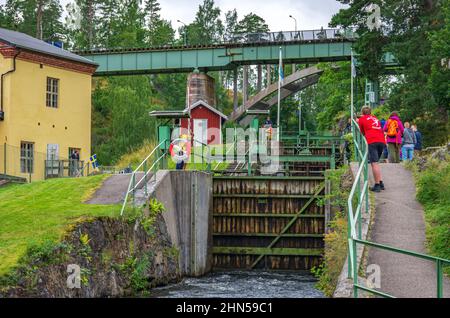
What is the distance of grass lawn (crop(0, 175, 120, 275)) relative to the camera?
16781 mm

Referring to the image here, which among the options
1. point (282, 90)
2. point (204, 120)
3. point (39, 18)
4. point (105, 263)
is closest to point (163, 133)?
point (105, 263)

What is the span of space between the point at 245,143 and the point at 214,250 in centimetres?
832

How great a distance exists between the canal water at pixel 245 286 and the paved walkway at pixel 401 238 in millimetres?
3557

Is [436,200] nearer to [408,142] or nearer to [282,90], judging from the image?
[408,142]

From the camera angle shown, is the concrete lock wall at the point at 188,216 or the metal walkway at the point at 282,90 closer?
the concrete lock wall at the point at 188,216

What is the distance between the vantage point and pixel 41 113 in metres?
35.9

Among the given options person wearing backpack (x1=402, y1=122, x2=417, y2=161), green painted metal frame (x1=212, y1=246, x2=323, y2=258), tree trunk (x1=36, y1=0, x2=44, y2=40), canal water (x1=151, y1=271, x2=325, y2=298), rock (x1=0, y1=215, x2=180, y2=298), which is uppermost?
tree trunk (x1=36, y1=0, x2=44, y2=40)

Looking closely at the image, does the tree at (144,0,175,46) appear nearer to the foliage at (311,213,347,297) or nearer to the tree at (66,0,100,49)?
the tree at (66,0,100,49)

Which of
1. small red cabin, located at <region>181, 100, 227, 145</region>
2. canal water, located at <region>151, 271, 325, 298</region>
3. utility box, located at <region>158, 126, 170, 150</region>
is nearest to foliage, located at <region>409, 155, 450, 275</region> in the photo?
canal water, located at <region>151, 271, 325, 298</region>

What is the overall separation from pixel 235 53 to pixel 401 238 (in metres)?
37.8

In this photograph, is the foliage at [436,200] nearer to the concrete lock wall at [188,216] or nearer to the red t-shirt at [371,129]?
the red t-shirt at [371,129]

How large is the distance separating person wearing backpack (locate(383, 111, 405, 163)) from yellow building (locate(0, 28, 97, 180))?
17049mm

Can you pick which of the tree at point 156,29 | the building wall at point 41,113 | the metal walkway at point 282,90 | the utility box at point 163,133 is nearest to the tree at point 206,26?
the tree at point 156,29

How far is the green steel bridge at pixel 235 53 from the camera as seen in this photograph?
160 ft
